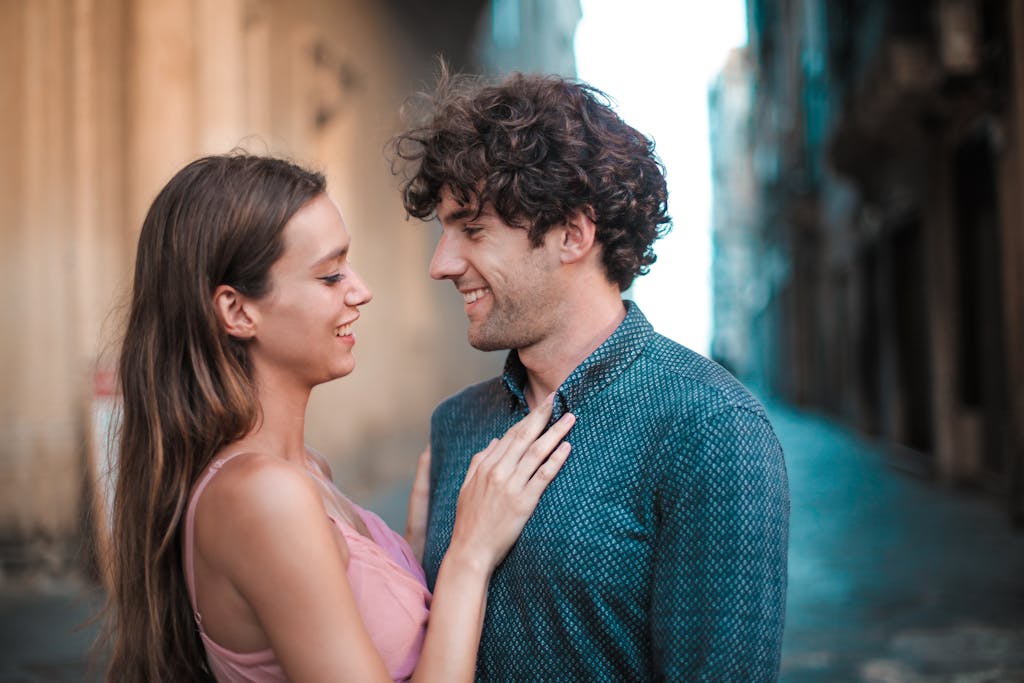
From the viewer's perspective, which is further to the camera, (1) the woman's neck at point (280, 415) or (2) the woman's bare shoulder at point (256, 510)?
(1) the woman's neck at point (280, 415)

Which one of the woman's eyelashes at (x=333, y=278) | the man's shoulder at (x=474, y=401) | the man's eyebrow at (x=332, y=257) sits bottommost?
the man's shoulder at (x=474, y=401)

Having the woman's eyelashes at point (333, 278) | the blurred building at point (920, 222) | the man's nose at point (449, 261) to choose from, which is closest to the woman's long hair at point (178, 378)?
the woman's eyelashes at point (333, 278)

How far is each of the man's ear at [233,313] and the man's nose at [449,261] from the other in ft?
1.45

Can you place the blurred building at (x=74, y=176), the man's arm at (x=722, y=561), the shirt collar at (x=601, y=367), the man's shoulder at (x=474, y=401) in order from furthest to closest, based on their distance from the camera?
the blurred building at (x=74, y=176)
the man's shoulder at (x=474, y=401)
the shirt collar at (x=601, y=367)
the man's arm at (x=722, y=561)

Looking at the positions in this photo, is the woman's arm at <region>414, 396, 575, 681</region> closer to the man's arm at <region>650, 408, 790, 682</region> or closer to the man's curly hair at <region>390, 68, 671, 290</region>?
the man's arm at <region>650, 408, 790, 682</region>

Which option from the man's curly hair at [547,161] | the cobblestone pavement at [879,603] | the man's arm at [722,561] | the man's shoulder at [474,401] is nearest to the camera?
the man's arm at [722,561]

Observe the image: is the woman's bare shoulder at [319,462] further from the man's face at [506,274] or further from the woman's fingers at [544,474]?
the woman's fingers at [544,474]

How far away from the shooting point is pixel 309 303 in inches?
89.8

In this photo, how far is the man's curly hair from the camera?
2.39m

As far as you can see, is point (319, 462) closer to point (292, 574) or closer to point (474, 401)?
point (474, 401)

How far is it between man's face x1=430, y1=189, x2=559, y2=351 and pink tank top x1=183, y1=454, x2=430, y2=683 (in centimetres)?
55

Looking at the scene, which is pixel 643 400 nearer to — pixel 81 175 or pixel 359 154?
pixel 81 175

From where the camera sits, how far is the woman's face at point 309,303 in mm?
2254

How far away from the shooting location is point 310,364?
2.35 meters
